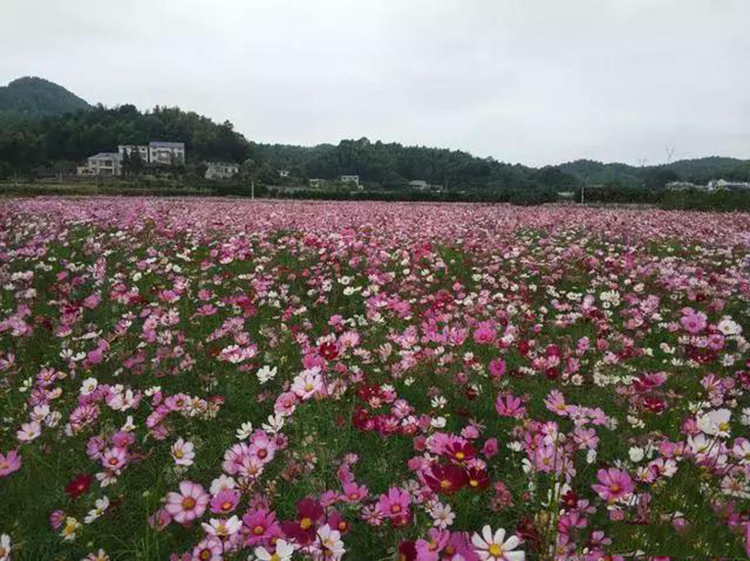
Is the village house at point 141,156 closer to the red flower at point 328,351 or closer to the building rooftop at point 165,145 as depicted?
the building rooftop at point 165,145

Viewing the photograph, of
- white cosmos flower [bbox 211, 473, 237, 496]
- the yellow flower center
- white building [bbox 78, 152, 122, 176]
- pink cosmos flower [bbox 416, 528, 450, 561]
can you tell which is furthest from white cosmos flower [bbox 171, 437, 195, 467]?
white building [bbox 78, 152, 122, 176]

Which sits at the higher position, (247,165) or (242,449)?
(247,165)

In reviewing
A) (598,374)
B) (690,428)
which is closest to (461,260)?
(598,374)

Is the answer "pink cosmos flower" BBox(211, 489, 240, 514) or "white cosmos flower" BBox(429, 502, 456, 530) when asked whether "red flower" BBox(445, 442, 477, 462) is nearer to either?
"white cosmos flower" BBox(429, 502, 456, 530)

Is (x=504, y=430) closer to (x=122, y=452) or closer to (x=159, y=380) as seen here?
(x=122, y=452)

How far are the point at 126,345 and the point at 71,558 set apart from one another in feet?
6.84

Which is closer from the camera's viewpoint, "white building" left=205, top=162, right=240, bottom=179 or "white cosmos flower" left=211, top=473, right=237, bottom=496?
"white cosmos flower" left=211, top=473, right=237, bottom=496

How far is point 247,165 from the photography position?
96.7 m

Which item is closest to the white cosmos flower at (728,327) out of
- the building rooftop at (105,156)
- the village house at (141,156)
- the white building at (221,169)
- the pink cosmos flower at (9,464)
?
the pink cosmos flower at (9,464)

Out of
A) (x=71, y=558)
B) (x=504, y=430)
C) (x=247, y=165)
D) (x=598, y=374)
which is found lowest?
(x=71, y=558)

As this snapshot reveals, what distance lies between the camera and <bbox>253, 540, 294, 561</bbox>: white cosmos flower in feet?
4.02

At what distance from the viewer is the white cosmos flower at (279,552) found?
123 cm

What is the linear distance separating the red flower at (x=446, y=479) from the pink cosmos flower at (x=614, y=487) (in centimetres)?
60

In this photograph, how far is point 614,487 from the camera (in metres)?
1.69
